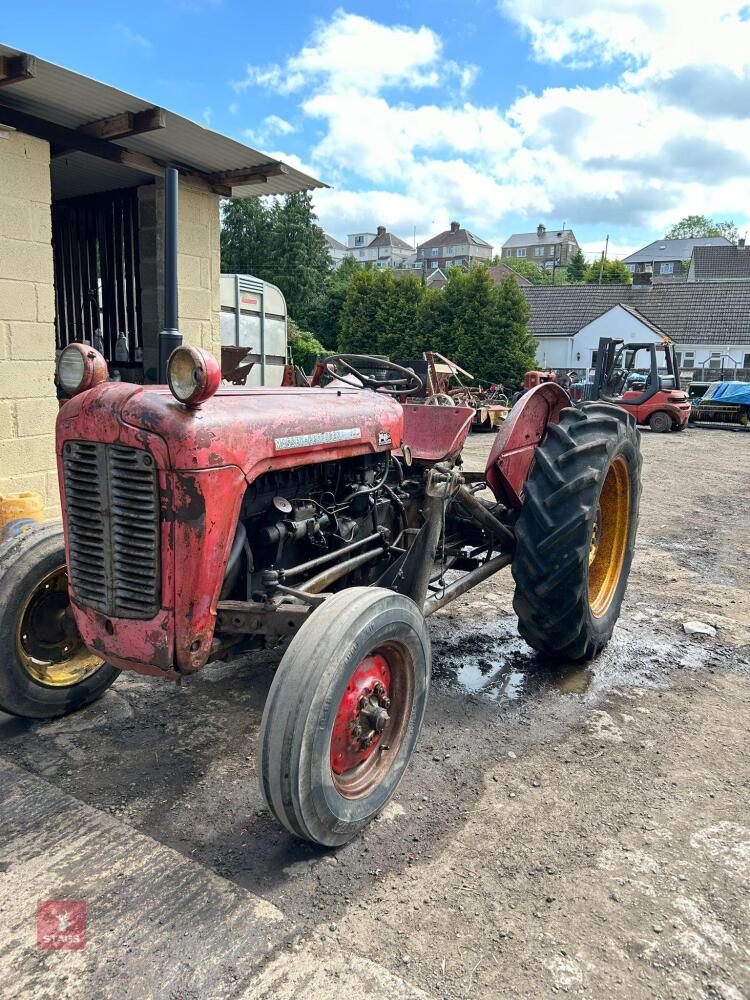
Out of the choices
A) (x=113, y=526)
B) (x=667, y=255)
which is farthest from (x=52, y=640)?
(x=667, y=255)

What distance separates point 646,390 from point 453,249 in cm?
8055

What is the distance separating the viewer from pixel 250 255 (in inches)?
1480

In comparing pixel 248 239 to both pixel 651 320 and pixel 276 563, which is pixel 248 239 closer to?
pixel 651 320

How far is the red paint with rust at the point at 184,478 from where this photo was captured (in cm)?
244

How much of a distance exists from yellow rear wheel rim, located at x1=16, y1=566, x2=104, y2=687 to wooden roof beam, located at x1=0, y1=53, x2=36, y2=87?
126 inches

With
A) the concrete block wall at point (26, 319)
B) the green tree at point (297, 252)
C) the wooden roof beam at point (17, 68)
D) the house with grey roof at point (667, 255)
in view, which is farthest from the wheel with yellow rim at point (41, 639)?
the house with grey roof at point (667, 255)

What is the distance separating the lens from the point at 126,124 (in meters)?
5.39

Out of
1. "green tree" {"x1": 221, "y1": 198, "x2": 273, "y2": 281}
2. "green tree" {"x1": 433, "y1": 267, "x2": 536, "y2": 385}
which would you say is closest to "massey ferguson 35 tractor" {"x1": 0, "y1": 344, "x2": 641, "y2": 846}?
"green tree" {"x1": 433, "y1": 267, "x2": 536, "y2": 385}

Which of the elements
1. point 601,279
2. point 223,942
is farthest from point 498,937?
point 601,279

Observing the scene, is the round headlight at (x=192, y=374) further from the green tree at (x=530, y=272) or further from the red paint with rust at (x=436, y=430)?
the green tree at (x=530, y=272)

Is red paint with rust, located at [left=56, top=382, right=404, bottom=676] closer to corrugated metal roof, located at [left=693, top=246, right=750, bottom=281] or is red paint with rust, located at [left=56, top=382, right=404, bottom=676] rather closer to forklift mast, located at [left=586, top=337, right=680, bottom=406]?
forklift mast, located at [left=586, top=337, right=680, bottom=406]

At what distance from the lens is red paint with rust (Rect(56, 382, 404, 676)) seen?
2.44 meters

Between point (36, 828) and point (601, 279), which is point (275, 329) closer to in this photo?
point (36, 828)

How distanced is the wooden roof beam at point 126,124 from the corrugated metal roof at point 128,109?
0.13ft
